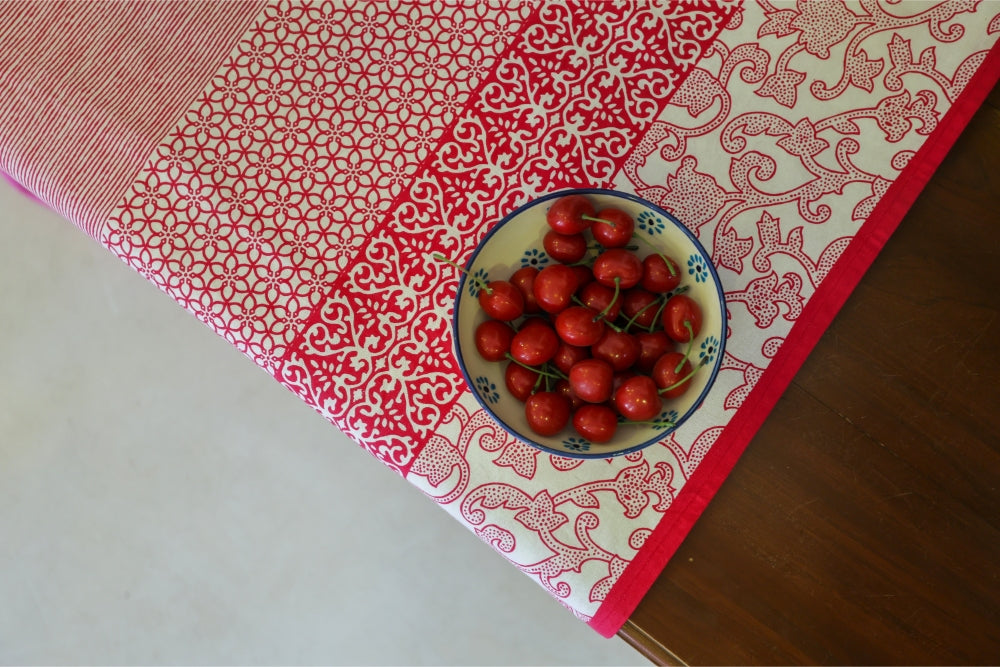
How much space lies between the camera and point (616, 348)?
605 millimetres

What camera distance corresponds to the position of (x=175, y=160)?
705mm

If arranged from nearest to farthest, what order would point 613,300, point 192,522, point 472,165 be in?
point 613,300 < point 472,165 < point 192,522

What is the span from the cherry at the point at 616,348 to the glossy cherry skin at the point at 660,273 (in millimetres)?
53

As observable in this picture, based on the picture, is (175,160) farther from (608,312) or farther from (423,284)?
(608,312)

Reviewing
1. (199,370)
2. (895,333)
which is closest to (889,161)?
(895,333)

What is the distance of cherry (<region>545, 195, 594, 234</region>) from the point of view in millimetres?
603

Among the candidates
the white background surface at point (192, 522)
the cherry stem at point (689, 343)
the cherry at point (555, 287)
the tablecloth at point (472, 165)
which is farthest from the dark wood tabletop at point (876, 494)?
the white background surface at point (192, 522)

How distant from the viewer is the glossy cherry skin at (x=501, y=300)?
615mm

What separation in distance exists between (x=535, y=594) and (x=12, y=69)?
3.34 feet

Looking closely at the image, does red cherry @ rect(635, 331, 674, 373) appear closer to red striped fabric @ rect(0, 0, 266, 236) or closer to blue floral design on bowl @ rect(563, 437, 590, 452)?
blue floral design on bowl @ rect(563, 437, 590, 452)

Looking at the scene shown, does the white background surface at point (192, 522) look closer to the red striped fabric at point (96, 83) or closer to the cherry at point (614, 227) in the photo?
the red striped fabric at point (96, 83)

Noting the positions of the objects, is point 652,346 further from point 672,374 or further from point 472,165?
point 472,165

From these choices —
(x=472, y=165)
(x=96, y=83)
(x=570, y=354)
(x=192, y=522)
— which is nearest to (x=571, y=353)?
(x=570, y=354)

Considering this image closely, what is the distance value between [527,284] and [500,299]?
0.11 ft
